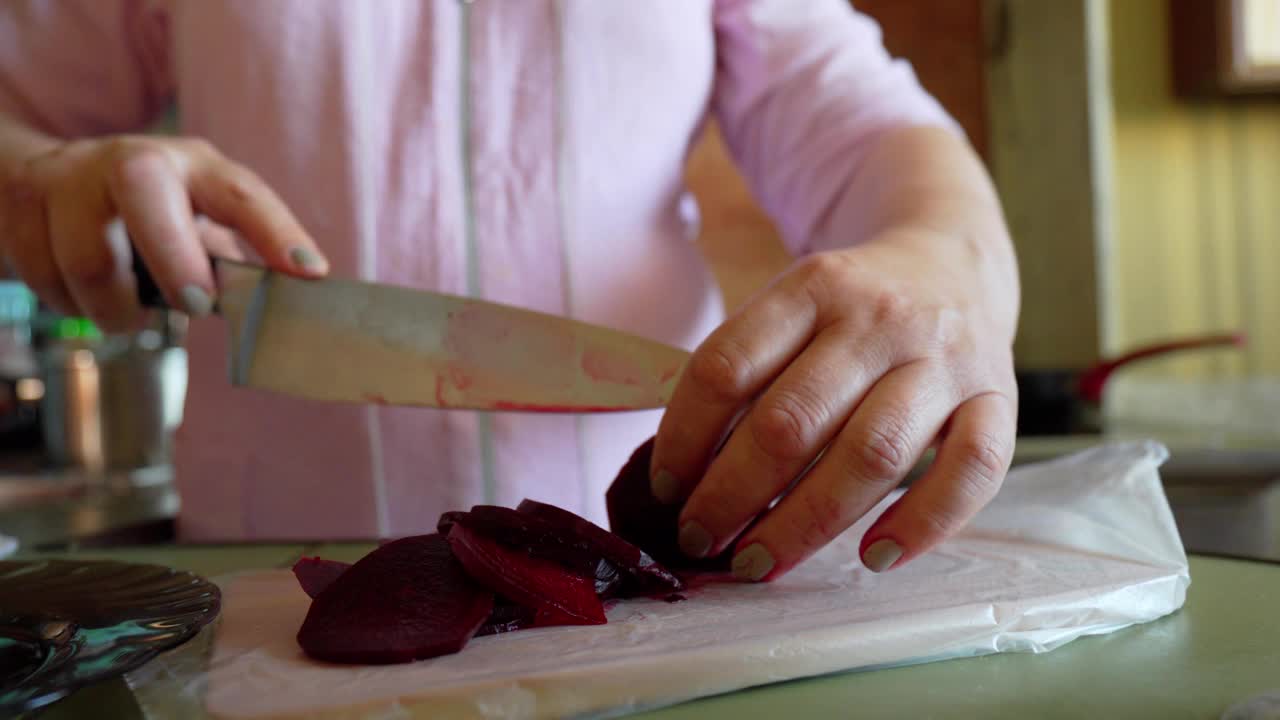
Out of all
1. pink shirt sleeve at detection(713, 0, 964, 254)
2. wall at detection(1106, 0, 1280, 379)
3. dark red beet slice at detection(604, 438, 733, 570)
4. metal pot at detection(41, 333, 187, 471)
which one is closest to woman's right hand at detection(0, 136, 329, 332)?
dark red beet slice at detection(604, 438, 733, 570)

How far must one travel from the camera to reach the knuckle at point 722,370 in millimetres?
675

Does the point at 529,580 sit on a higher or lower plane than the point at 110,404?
higher

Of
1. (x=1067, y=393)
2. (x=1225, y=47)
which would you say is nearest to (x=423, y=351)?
(x=1067, y=393)

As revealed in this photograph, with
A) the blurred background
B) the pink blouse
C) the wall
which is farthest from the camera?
the wall

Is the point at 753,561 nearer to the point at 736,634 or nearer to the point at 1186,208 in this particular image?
the point at 736,634

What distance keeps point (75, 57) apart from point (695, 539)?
→ 94 centimetres

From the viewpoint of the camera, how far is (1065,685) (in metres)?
0.54

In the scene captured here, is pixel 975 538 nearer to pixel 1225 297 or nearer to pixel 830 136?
pixel 830 136

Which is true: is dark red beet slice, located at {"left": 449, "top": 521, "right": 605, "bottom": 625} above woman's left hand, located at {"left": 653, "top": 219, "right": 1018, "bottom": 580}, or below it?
below

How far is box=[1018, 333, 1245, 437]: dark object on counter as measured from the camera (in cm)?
192

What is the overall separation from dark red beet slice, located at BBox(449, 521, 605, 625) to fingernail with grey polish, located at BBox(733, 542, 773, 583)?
0.32 feet

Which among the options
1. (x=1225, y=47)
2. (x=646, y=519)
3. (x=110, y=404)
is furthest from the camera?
(x=1225, y=47)

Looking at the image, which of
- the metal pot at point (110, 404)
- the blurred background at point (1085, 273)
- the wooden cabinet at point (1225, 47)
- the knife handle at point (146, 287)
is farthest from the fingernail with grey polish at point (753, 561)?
the wooden cabinet at point (1225, 47)

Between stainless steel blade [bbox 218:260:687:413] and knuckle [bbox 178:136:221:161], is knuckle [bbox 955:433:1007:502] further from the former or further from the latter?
knuckle [bbox 178:136:221:161]
